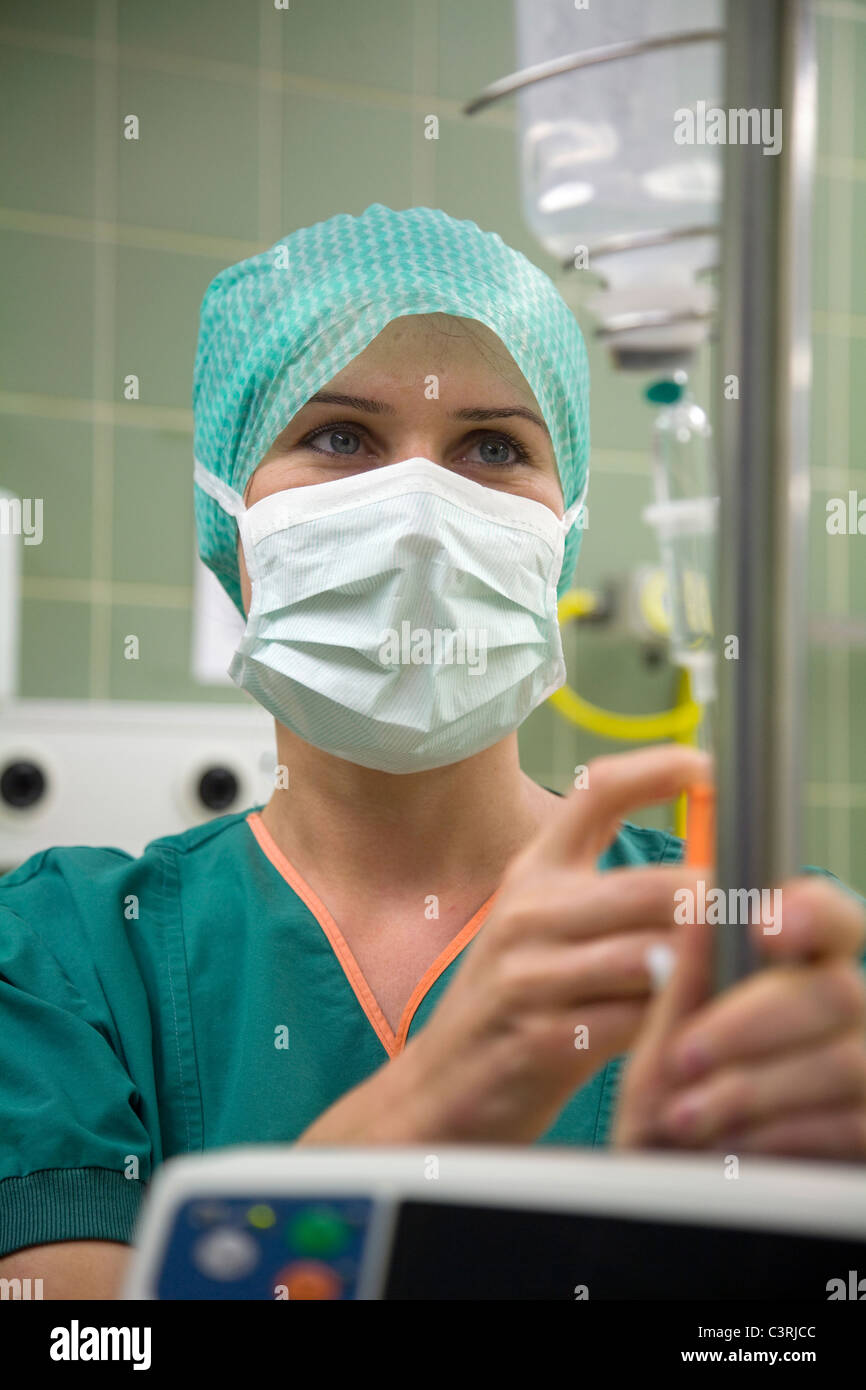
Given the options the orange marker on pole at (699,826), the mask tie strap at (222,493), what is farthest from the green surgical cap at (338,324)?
the orange marker on pole at (699,826)

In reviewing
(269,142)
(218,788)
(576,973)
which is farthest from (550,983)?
(269,142)

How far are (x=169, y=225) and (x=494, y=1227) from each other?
1.59 meters

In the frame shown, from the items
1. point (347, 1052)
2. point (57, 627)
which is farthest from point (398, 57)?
point (347, 1052)

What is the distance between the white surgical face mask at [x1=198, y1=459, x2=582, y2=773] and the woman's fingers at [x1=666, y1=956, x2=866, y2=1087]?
0.57 m

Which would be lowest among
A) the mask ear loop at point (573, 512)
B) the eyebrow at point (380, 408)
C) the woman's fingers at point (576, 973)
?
the woman's fingers at point (576, 973)

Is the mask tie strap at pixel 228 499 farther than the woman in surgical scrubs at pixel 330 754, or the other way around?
the mask tie strap at pixel 228 499

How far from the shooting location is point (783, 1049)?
32cm

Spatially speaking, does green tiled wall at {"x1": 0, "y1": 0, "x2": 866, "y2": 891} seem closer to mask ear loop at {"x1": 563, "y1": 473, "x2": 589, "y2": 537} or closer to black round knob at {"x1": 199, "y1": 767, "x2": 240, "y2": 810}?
black round knob at {"x1": 199, "y1": 767, "x2": 240, "y2": 810}

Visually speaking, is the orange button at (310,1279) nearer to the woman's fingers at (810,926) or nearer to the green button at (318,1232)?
the green button at (318,1232)

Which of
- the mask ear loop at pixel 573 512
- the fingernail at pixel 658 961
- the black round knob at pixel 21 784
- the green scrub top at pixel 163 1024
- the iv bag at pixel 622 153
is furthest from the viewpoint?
the black round knob at pixel 21 784

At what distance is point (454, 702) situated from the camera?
903 millimetres

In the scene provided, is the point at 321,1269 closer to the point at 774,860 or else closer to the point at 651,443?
the point at 774,860

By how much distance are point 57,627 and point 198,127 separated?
662mm

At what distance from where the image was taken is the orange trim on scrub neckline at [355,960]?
0.88 m
